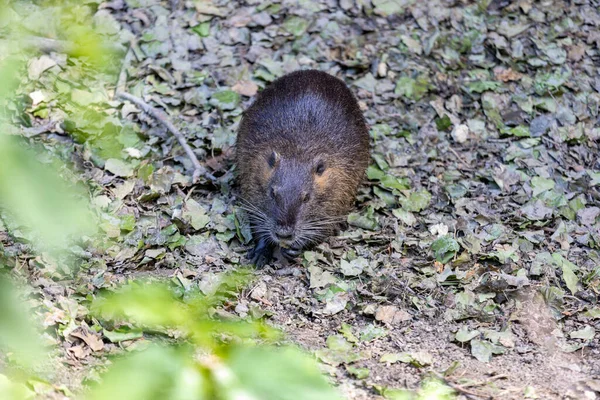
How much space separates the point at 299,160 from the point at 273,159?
21 centimetres

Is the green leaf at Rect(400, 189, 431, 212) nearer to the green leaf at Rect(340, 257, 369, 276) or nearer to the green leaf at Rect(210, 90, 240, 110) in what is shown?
the green leaf at Rect(340, 257, 369, 276)

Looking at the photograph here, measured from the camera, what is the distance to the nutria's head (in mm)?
5691

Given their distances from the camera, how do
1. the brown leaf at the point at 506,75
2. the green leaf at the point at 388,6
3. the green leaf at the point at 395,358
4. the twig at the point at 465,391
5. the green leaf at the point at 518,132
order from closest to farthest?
1. the twig at the point at 465,391
2. the green leaf at the point at 395,358
3. the green leaf at the point at 518,132
4. the brown leaf at the point at 506,75
5. the green leaf at the point at 388,6

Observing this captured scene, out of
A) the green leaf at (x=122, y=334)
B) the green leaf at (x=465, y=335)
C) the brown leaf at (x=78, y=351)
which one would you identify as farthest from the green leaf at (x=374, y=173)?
the brown leaf at (x=78, y=351)

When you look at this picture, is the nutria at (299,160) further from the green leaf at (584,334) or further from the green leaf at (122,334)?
the green leaf at (584,334)

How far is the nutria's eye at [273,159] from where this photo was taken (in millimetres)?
5988

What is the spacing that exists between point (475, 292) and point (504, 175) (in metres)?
1.76

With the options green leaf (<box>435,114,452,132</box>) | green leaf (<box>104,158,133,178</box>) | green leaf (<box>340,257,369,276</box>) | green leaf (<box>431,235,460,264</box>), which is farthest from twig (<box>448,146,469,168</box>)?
green leaf (<box>104,158,133,178</box>)

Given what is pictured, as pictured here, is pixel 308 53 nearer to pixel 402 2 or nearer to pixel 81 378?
pixel 402 2

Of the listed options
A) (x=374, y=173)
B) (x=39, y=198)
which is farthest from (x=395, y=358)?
(x=39, y=198)

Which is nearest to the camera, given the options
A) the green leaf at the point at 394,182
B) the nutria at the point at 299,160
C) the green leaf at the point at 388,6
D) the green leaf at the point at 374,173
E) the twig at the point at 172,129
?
the nutria at the point at 299,160

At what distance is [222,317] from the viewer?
4.80 meters

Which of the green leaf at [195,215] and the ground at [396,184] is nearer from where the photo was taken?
the ground at [396,184]

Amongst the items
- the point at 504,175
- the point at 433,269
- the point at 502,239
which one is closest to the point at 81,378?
the point at 433,269
